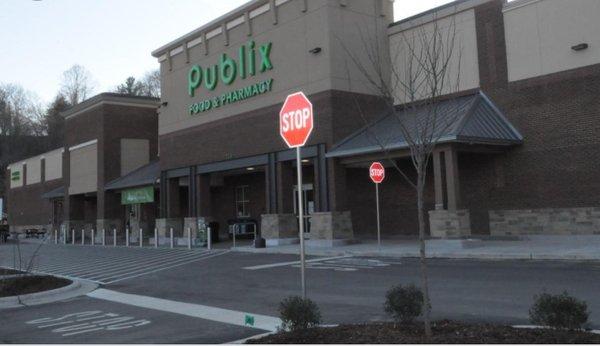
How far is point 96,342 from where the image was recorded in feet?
25.8

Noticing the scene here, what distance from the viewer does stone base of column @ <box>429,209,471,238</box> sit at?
1983cm

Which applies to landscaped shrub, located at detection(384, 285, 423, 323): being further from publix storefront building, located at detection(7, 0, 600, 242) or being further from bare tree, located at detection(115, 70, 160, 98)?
bare tree, located at detection(115, 70, 160, 98)

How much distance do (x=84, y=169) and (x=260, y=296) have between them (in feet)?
123

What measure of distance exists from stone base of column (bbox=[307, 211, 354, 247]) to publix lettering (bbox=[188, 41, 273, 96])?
26.8 feet

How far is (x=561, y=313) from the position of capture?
5945mm

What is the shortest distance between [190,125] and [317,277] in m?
20.7

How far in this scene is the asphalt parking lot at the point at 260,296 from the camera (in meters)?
8.46

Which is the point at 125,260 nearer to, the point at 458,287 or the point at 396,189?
the point at 396,189

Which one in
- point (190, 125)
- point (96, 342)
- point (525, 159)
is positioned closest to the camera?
point (96, 342)

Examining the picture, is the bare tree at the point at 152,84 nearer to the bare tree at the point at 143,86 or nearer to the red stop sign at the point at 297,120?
the bare tree at the point at 143,86

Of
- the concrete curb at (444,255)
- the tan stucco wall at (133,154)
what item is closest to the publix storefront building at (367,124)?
the concrete curb at (444,255)

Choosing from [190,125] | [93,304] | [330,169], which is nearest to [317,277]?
[93,304]

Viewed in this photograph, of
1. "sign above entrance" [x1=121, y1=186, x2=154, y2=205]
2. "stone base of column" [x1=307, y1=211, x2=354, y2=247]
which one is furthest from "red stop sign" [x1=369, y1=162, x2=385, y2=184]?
"sign above entrance" [x1=121, y1=186, x2=154, y2=205]

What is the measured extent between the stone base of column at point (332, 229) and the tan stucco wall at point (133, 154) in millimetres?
23288
